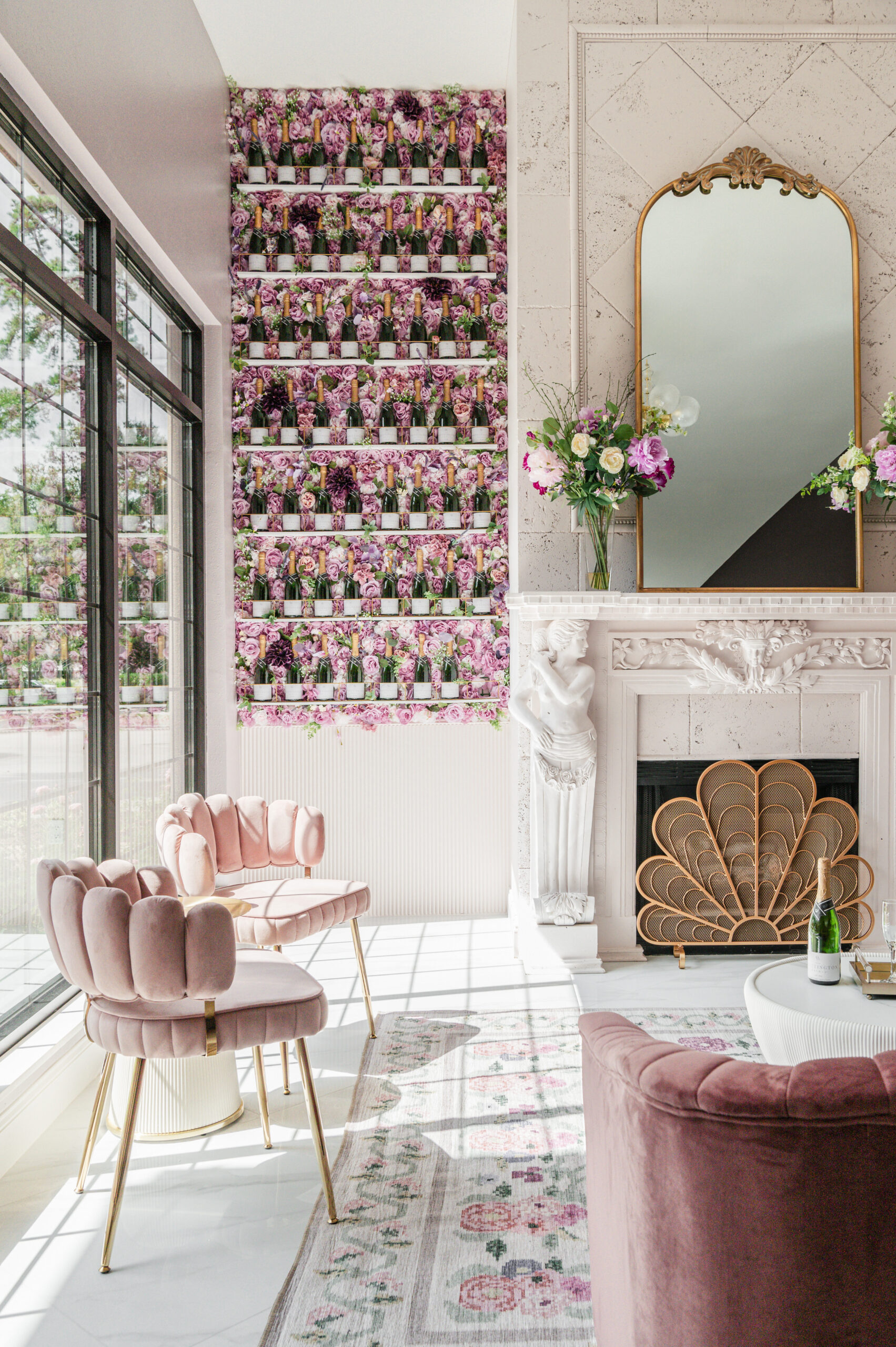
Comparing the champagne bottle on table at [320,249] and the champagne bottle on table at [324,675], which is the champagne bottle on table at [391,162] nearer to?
the champagne bottle on table at [320,249]

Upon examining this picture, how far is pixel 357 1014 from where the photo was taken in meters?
3.45

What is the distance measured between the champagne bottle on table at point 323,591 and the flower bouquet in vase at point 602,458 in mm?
1275

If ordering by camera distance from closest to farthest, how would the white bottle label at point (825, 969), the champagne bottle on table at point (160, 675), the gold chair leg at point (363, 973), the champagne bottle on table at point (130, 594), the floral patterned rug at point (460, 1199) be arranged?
1. the floral patterned rug at point (460, 1199)
2. the white bottle label at point (825, 969)
3. the gold chair leg at point (363, 973)
4. the champagne bottle on table at point (130, 594)
5. the champagne bottle on table at point (160, 675)

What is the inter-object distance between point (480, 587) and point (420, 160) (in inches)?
85.7

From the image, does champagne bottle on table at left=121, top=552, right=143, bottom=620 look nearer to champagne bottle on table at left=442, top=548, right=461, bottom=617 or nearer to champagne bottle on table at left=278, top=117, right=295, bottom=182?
champagne bottle on table at left=442, top=548, right=461, bottom=617

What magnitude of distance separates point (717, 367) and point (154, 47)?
99.4 inches

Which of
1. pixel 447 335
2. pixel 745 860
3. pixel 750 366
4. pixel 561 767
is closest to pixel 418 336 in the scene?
pixel 447 335

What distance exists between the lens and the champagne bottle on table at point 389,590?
4.72 m

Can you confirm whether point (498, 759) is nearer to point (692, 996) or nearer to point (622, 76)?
point (692, 996)

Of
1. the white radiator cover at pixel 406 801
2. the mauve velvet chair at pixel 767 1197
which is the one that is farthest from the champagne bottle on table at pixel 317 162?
the mauve velvet chair at pixel 767 1197

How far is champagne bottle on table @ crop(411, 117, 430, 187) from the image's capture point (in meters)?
4.70

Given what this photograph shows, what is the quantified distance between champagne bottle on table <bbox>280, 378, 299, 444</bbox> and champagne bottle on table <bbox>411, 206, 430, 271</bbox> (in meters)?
0.87

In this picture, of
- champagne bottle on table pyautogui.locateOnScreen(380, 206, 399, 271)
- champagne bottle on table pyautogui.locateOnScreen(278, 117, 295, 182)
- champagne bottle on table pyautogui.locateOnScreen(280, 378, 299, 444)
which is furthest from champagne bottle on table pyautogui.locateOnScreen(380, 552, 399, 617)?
champagne bottle on table pyautogui.locateOnScreen(278, 117, 295, 182)

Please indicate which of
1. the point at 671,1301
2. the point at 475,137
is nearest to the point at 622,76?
the point at 475,137
